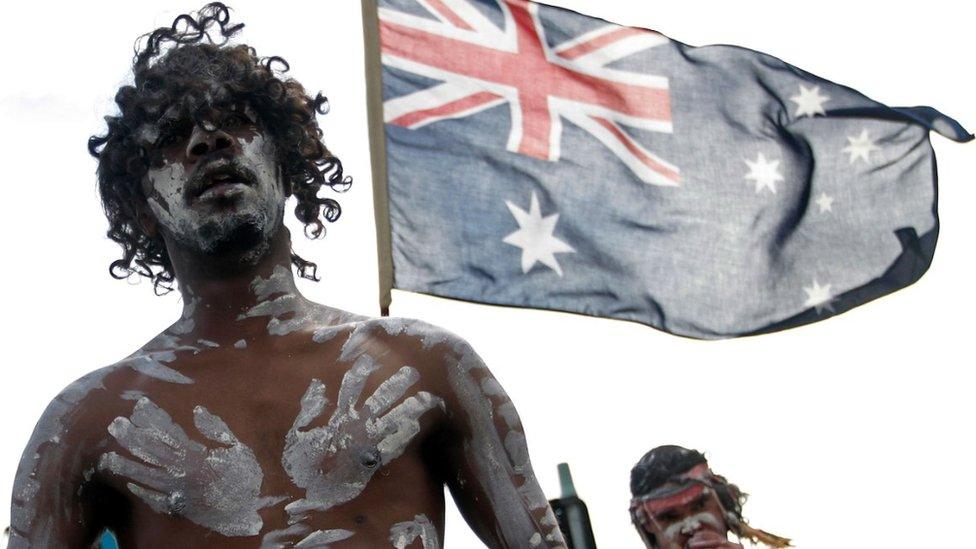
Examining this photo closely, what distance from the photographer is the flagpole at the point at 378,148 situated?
7965 mm

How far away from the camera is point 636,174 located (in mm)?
9023

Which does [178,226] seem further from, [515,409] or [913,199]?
[913,199]

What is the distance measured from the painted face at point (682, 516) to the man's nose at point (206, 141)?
320 centimetres

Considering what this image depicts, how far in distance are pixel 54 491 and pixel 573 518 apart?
10.9 ft

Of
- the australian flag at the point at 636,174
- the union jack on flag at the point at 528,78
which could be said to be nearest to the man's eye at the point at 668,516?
the australian flag at the point at 636,174

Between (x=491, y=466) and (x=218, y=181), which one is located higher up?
(x=218, y=181)

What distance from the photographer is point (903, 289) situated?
9086mm

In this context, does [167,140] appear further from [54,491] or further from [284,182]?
[54,491]

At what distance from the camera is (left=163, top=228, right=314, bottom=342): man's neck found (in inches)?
180

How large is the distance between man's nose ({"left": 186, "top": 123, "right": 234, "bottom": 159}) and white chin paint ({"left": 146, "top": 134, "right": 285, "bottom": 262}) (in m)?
0.04

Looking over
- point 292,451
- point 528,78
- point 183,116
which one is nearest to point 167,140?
point 183,116

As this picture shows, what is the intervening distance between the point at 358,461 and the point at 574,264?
4762 mm

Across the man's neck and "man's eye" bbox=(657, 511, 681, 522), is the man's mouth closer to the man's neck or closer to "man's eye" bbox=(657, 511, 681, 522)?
the man's neck

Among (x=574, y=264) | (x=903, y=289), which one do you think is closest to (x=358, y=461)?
(x=574, y=264)
